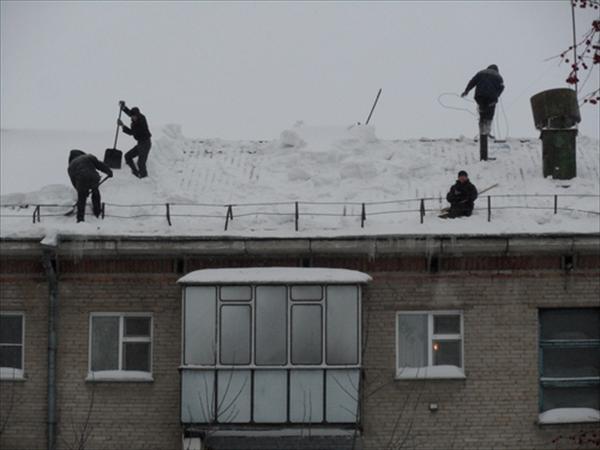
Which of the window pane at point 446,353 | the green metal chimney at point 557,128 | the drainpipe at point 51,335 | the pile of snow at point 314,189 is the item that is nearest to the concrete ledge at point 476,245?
the pile of snow at point 314,189

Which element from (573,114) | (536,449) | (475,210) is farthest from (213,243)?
(573,114)

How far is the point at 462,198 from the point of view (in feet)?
63.9

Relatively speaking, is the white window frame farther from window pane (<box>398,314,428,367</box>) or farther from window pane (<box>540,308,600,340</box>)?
window pane (<box>540,308,600,340</box>)

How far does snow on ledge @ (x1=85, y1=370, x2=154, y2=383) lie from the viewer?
18578mm

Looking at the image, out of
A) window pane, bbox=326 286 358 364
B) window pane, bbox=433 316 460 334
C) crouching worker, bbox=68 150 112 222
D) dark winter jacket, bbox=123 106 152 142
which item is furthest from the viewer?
dark winter jacket, bbox=123 106 152 142

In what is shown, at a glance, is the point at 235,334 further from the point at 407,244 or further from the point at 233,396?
the point at 407,244

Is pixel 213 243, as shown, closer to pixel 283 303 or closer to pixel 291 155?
pixel 283 303

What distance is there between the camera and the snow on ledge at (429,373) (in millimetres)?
18359

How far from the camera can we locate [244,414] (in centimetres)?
1783

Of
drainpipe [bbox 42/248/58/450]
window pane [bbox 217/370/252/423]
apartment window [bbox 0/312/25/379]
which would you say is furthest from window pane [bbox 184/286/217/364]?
apartment window [bbox 0/312/25/379]

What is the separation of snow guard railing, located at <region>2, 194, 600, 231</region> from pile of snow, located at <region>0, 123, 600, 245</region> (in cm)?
2

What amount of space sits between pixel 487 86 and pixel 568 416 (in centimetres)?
749

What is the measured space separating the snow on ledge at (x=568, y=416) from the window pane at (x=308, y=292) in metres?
3.86

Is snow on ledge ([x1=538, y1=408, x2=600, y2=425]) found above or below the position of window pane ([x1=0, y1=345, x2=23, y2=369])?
below
